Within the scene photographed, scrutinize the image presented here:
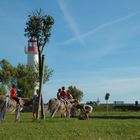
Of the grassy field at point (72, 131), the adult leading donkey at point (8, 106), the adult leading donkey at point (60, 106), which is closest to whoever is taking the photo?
the grassy field at point (72, 131)

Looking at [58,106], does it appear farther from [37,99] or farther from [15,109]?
[15,109]

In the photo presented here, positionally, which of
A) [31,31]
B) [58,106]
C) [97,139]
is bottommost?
[97,139]

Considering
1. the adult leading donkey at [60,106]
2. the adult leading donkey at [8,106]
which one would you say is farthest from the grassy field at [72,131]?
the adult leading donkey at [60,106]

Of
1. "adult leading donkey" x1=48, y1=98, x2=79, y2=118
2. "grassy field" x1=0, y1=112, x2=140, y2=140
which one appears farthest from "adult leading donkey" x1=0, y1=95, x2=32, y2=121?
"grassy field" x1=0, y1=112, x2=140, y2=140

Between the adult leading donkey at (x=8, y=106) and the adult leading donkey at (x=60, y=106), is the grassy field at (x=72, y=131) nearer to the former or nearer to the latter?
the adult leading donkey at (x=8, y=106)

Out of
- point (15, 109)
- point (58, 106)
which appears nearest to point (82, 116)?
point (58, 106)

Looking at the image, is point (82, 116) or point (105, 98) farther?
point (105, 98)

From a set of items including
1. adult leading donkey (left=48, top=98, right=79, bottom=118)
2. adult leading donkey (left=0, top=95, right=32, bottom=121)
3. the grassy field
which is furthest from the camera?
adult leading donkey (left=48, top=98, right=79, bottom=118)

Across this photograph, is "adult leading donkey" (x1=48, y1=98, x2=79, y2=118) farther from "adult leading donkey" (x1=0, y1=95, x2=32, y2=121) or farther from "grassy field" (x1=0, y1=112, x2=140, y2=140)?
"grassy field" (x1=0, y1=112, x2=140, y2=140)

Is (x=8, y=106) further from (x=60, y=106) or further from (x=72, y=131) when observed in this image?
(x=72, y=131)

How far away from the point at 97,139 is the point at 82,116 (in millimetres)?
9185

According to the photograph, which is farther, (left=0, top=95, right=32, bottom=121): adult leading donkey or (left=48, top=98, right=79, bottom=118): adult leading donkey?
(left=48, top=98, right=79, bottom=118): adult leading donkey

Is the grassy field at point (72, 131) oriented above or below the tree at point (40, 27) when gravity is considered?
below

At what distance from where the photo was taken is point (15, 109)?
29.8m
